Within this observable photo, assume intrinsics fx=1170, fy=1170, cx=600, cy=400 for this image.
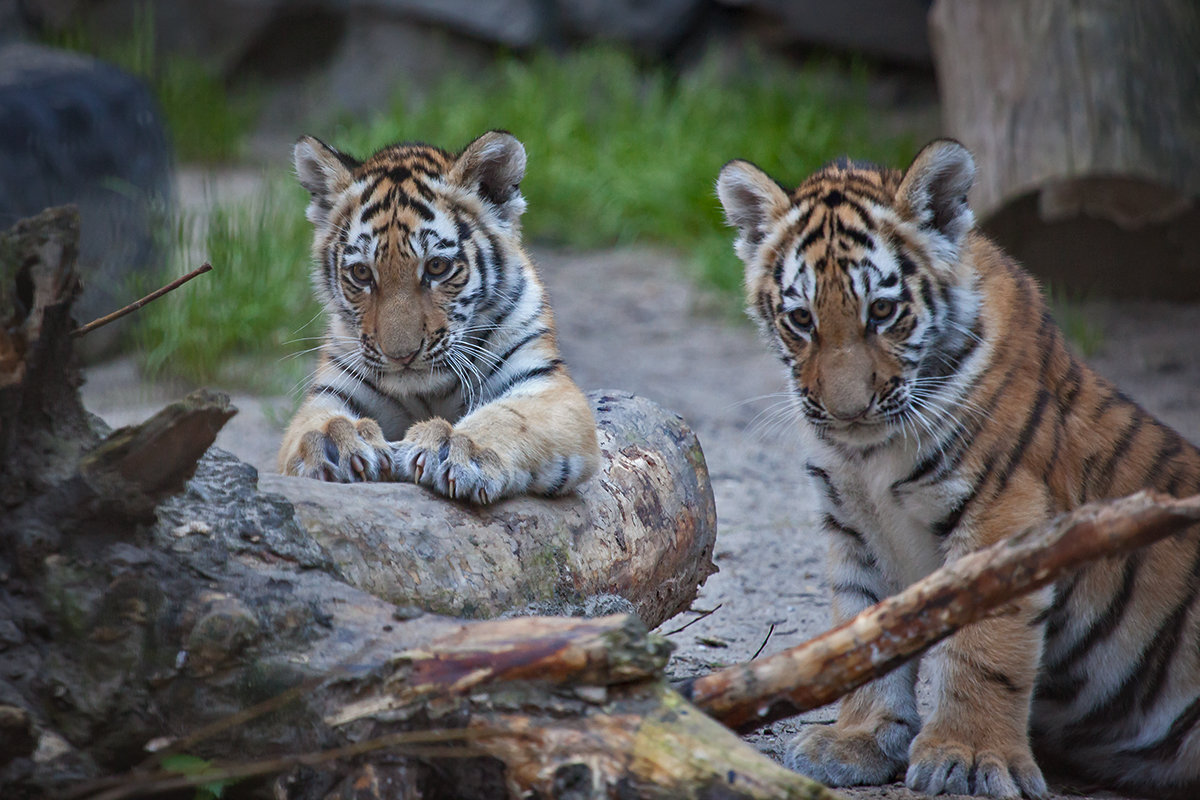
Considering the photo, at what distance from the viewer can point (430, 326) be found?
2867 millimetres

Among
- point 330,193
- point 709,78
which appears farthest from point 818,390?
point 709,78

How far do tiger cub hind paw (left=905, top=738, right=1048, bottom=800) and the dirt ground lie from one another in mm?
82

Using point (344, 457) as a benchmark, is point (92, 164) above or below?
above

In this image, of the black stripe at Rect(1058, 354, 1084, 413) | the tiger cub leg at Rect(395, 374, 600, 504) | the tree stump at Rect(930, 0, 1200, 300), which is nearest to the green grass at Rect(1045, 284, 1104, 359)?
the tree stump at Rect(930, 0, 1200, 300)

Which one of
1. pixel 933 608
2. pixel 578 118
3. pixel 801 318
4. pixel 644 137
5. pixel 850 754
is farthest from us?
pixel 578 118

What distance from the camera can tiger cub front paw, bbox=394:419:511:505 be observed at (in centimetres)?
238

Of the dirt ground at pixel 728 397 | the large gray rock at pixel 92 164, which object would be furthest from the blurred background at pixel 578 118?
the dirt ground at pixel 728 397

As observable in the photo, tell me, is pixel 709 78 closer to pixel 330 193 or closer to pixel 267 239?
Answer: pixel 267 239

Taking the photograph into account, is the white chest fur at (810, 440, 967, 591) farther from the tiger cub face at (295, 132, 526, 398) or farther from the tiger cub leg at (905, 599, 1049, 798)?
the tiger cub face at (295, 132, 526, 398)

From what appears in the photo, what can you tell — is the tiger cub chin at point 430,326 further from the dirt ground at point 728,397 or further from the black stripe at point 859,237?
the black stripe at point 859,237

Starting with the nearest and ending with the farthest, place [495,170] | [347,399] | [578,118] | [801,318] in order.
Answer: [801,318]
[347,399]
[495,170]
[578,118]

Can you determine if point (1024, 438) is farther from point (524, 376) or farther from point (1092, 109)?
point (1092, 109)

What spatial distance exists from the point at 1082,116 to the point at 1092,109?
2.3 inches

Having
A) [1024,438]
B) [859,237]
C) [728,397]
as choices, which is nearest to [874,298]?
[859,237]
